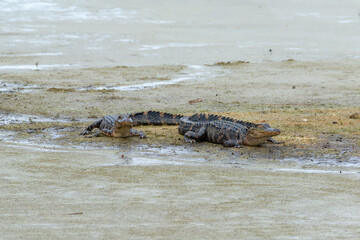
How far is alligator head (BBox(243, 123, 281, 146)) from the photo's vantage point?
336 inches

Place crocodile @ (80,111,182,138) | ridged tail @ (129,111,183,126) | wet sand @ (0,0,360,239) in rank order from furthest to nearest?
ridged tail @ (129,111,183,126), crocodile @ (80,111,182,138), wet sand @ (0,0,360,239)

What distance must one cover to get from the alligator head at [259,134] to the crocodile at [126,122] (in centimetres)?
159

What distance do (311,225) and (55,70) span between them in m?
12.1

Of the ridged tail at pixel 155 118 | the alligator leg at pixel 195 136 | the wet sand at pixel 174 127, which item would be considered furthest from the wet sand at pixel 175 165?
the ridged tail at pixel 155 118

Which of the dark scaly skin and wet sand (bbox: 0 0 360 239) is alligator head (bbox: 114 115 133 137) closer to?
the dark scaly skin

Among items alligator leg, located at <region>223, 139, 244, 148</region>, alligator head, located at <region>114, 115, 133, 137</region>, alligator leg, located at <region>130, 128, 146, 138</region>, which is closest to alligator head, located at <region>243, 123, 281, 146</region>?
alligator leg, located at <region>223, 139, 244, 148</region>

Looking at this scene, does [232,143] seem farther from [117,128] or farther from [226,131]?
[117,128]

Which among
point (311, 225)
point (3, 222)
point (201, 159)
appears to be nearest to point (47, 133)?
point (201, 159)

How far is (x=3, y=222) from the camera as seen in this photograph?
5.08 metres

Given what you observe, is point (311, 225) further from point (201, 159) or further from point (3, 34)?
point (3, 34)

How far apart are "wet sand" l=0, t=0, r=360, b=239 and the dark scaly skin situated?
133 millimetres

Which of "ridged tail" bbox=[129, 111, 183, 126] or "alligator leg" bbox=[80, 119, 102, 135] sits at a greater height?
"ridged tail" bbox=[129, 111, 183, 126]

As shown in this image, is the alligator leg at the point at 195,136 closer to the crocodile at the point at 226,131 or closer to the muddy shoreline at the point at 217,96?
the crocodile at the point at 226,131

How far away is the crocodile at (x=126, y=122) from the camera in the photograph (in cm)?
936
